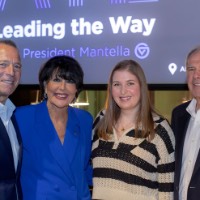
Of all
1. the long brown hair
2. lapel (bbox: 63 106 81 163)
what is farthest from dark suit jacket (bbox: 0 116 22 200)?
the long brown hair

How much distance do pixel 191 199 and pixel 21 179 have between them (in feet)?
2.97

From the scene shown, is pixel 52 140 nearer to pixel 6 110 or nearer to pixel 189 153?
pixel 6 110

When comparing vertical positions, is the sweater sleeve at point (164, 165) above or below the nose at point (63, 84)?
below

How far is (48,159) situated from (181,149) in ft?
2.39

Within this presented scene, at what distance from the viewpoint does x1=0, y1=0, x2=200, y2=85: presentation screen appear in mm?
3324

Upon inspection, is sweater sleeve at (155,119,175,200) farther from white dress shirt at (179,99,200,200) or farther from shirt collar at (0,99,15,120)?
shirt collar at (0,99,15,120)

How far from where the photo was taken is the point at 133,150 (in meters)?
2.22

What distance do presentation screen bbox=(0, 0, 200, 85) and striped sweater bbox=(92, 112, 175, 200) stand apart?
3.95 feet

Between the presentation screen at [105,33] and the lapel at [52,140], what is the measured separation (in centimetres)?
129

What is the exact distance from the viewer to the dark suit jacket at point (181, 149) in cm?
Answer: 220

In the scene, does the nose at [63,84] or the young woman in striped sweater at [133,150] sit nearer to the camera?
the young woman in striped sweater at [133,150]

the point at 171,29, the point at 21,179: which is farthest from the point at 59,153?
the point at 171,29

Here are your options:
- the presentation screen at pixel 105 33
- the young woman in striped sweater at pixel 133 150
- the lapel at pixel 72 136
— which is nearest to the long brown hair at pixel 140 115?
the young woman in striped sweater at pixel 133 150

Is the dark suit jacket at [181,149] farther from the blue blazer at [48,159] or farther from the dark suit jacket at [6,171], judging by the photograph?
the dark suit jacket at [6,171]
